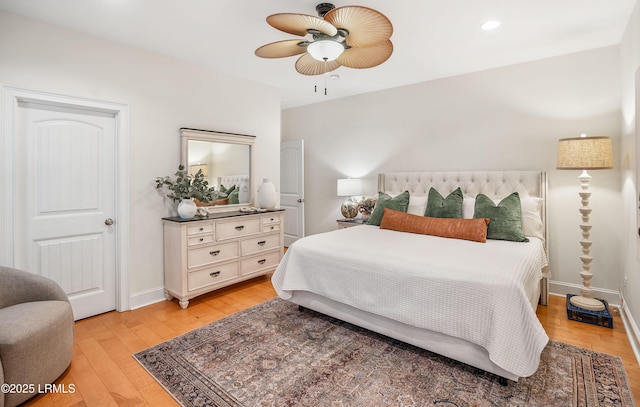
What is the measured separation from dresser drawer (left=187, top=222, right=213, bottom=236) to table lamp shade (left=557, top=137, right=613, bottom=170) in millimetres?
3515

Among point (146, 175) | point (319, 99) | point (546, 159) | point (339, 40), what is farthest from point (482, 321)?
point (319, 99)

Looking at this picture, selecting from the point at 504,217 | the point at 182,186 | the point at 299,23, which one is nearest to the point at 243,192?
the point at 182,186

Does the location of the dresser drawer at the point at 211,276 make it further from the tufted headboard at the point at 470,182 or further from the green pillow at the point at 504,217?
the green pillow at the point at 504,217

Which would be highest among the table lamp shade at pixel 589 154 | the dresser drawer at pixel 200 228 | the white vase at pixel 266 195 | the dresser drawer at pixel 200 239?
the table lamp shade at pixel 589 154

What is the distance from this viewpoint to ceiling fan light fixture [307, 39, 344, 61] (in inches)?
87.4

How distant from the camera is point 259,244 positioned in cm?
398

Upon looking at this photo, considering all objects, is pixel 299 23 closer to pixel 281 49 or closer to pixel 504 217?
pixel 281 49

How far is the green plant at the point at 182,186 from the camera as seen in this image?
11.0 feet

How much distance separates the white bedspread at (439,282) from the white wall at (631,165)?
608 millimetres

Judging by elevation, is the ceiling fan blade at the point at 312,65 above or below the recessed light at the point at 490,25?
below

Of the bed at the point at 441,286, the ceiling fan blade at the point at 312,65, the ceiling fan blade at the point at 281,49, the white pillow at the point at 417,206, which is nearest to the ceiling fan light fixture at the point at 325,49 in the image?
the ceiling fan blade at the point at 281,49

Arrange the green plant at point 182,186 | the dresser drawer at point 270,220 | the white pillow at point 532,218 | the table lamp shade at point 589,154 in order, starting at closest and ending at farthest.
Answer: the table lamp shade at point 589,154, the white pillow at point 532,218, the green plant at point 182,186, the dresser drawer at point 270,220

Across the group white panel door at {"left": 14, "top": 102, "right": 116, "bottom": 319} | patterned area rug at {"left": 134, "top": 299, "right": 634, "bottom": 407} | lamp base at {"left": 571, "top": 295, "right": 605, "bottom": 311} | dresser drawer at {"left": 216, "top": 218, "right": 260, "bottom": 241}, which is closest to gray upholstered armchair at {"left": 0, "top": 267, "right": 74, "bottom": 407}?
patterned area rug at {"left": 134, "top": 299, "right": 634, "bottom": 407}

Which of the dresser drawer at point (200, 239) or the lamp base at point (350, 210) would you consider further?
the lamp base at point (350, 210)
